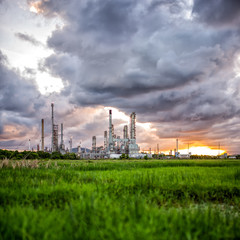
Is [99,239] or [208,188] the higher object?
[99,239]

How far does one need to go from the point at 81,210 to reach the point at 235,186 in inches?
222

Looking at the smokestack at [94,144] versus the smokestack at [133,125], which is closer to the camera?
the smokestack at [133,125]

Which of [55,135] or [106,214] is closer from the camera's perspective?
[106,214]

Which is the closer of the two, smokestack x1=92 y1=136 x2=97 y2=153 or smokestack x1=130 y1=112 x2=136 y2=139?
smokestack x1=130 y1=112 x2=136 y2=139

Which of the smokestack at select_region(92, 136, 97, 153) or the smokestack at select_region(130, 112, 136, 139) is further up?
the smokestack at select_region(130, 112, 136, 139)

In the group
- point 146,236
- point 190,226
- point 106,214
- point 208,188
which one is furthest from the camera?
point 208,188

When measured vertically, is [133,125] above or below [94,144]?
above

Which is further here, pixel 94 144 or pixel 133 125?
pixel 94 144

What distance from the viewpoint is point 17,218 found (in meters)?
3.02

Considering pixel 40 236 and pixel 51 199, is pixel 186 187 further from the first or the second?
pixel 40 236

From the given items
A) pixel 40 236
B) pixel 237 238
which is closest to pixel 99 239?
pixel 40 236

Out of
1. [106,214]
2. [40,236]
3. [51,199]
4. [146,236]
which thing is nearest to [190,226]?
[146,236]

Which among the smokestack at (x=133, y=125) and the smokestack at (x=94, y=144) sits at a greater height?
the smokestack at (x=133, y=125)

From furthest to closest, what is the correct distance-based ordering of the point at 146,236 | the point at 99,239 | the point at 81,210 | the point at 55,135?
the point at 55,135 < the point at 81,210 < the point at 99,239 < the point at 146,236
